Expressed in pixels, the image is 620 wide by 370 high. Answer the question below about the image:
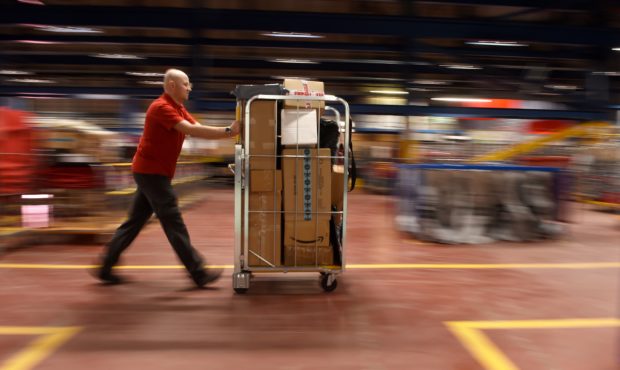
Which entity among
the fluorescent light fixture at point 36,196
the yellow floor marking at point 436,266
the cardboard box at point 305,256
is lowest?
the yellow floor marking at point 436,266

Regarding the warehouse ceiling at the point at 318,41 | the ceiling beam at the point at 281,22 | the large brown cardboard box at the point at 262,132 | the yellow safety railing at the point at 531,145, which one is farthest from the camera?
the warehouse ceiling at the point at 318,41

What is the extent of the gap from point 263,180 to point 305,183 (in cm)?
37

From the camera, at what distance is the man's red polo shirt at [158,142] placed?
12.4 feet

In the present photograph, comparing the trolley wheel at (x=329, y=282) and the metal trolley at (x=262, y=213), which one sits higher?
the metal trolley at (x=262, y=213)

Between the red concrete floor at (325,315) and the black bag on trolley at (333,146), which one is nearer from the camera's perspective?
the red concrete floor at (325,315)

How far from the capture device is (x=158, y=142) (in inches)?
152

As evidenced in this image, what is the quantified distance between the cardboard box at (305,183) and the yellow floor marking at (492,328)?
144 centimetres

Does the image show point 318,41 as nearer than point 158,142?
No

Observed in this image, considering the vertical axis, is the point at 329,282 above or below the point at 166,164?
below

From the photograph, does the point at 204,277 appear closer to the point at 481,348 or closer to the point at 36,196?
the point at 481,348

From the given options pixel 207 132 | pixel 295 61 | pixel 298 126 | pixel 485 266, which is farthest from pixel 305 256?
pixel 295 61

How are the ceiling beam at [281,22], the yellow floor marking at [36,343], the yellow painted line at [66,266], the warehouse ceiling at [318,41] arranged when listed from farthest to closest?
the warehouse ceiling at [318,41] → the ceiling beam at [281,22] → the yellow painted line at [66,266] → the yellow floor marking at [36,343]

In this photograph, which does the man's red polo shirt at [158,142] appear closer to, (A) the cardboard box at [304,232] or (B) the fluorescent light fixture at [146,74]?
(A) the cardboard box at [304,232]

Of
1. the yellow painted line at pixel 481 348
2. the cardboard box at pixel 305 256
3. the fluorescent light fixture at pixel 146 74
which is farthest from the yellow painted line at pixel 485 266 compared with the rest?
the fluorescent light fixture at pixel 146 74
